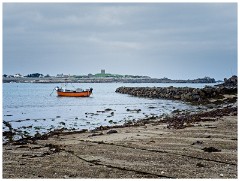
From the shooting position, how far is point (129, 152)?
996 centimetres

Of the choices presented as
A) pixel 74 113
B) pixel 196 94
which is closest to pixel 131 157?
pixel 74 113

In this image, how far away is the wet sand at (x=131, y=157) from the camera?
303 inches

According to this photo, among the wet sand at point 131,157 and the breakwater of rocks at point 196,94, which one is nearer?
the wet sand at point 131,157

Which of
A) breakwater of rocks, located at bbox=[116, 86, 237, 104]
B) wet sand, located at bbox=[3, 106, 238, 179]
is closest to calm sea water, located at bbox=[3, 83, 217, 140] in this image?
breakwater of rocks, located at bbox=[116, 86, 237, 104]

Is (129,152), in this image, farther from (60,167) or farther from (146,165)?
(60,167)

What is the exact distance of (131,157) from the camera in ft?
30.4

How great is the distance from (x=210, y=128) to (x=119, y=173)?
7.87m

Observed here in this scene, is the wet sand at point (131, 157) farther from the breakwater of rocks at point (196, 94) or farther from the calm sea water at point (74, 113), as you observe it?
the breakwater of rocks at point (196, 94)

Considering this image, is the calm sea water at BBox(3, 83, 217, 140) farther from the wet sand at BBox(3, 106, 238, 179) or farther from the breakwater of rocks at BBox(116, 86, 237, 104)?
the wet sand at BBox(3, 106, 238, 179)

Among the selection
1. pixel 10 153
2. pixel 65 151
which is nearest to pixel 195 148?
pixel 65 151

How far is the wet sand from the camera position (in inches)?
303

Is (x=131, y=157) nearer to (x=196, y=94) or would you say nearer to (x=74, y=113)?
(x=74, y=113)

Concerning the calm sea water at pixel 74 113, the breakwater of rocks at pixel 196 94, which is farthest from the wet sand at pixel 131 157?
the breakwater of rocks at pixel 196 94

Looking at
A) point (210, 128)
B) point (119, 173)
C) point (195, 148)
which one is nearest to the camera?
point (119, 173)
